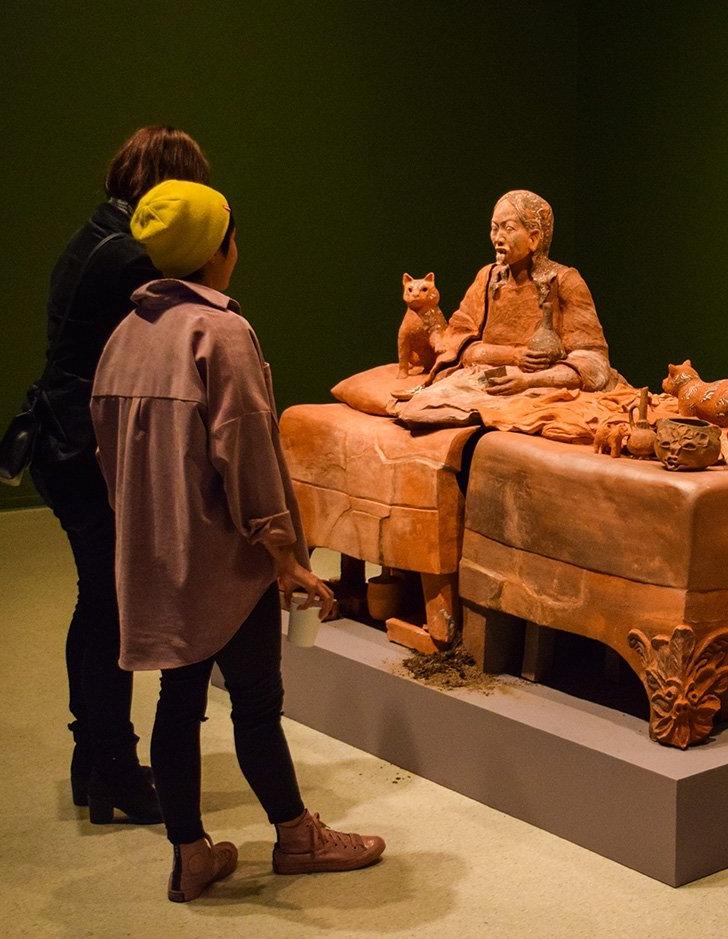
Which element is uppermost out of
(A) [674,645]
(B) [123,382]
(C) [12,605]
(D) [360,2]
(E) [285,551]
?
(D) [360,2]

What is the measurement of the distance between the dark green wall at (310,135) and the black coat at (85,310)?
373 cm

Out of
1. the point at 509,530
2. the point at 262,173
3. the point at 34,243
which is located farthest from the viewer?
the point at 262,173

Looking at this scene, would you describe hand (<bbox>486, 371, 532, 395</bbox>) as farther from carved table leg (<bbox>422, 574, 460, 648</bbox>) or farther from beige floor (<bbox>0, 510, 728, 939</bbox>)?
beige floor (<bbox>0, 510, 728, 939</bbox>)

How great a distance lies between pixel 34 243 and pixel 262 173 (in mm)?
1309

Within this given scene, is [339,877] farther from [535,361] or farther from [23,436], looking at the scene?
[535,361]

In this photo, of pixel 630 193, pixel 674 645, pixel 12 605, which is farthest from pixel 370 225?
pixel 674 645

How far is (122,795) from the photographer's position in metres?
3.42

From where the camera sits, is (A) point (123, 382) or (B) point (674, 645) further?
(B) point (674, 645)

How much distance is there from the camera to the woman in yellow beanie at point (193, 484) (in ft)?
8.75

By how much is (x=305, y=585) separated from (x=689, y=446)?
1037 mm

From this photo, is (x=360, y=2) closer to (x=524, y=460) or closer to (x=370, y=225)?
(x=370, y=225)

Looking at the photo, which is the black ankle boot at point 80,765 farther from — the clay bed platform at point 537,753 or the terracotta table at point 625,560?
the terracotta table at point 625,560

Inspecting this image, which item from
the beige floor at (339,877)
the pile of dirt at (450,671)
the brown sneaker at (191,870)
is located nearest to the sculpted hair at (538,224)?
the pile of dirt at (450,671)

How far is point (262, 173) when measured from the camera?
23.9ft
